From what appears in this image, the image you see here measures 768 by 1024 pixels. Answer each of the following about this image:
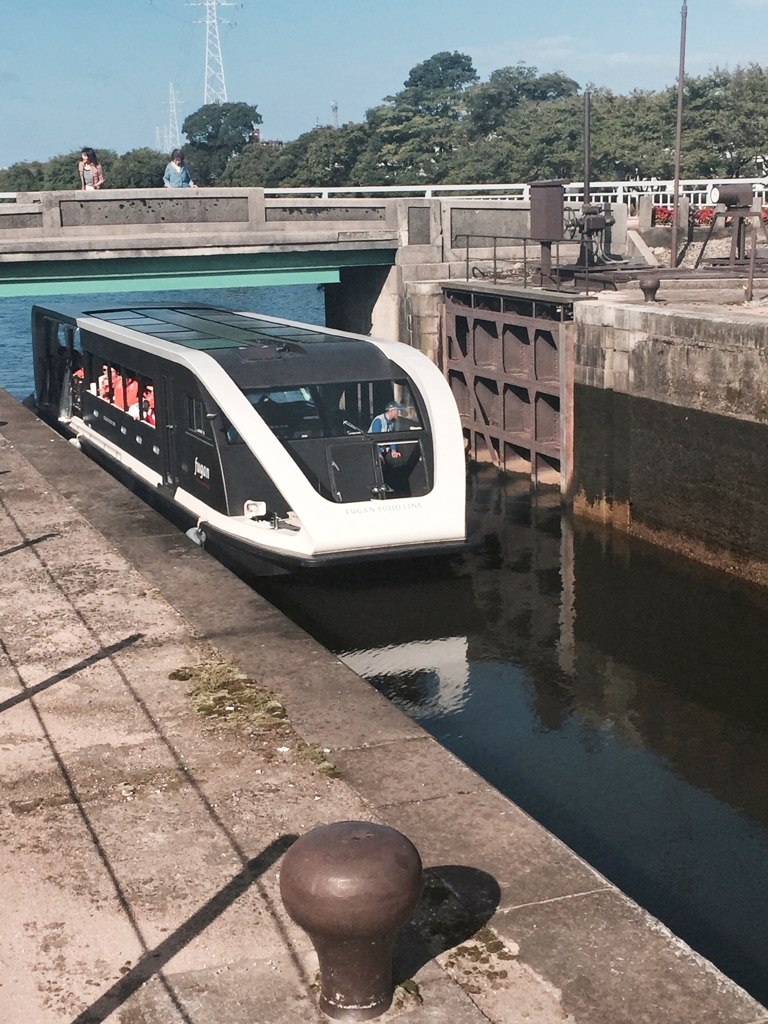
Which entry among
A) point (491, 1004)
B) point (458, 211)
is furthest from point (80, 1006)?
point (458, 211)

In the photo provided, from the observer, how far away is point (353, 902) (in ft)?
16.8

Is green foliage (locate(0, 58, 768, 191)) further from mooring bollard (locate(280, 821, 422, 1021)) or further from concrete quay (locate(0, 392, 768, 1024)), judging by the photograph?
mooring bollard (locate(280, 821, 422, 1021))

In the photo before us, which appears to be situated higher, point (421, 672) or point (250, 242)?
point (250, 242)

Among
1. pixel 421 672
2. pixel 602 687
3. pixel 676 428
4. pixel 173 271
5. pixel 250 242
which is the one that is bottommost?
pixel 602 687

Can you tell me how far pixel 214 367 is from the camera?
53.4ft

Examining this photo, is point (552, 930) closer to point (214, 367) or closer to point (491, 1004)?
point (491, 1004)

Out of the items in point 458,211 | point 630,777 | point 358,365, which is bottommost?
point 630,777

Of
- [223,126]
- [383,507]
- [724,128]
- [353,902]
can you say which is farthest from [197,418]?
[223,126]

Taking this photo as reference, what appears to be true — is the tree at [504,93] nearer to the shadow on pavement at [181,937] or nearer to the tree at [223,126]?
the tree at [223,126]

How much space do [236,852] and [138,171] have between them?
289 ft

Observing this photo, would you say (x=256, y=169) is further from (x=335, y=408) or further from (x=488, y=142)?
(x=335, y=408)

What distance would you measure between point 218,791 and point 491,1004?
8.91 ft

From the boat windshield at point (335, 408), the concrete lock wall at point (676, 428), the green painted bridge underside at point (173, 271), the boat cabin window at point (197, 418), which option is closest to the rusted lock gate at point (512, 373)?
the concrete lock wall at point (676, 428)

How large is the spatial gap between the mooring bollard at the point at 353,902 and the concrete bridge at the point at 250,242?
68.0 ft
